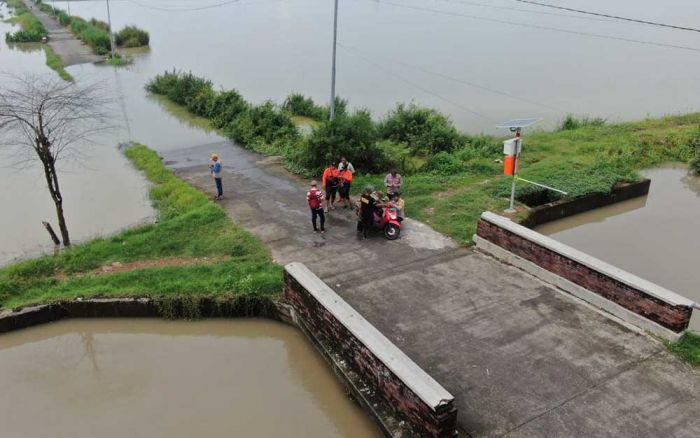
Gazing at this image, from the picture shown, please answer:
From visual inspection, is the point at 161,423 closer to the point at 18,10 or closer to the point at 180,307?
the point at 180,307

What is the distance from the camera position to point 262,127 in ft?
68.3

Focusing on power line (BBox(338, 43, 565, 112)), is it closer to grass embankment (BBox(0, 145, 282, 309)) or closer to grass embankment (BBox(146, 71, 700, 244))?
grass embankment (BBox(146, 71, 700, 244))

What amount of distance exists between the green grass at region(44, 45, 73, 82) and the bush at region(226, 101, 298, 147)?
14964mm

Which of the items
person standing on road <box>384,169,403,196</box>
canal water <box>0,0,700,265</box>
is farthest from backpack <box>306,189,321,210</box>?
canal water <box>0,0,700,265</box>

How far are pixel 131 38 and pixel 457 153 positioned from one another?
39.5m

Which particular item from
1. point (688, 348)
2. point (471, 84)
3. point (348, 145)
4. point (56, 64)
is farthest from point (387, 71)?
point (688, 348)

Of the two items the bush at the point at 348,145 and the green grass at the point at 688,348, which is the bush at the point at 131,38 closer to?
the bush at the point at 348,145

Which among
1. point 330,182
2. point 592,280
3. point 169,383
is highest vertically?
point 330,182

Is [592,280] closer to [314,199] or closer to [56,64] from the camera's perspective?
[314,199]

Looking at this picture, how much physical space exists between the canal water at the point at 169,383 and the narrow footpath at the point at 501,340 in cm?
137

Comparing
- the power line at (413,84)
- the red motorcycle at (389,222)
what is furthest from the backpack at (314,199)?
the power line at (413,84)

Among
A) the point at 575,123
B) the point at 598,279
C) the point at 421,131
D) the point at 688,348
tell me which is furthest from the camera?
the point at 575,123

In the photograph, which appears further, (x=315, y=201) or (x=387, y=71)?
(x=387, y=71)

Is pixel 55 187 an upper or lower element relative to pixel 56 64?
lower
